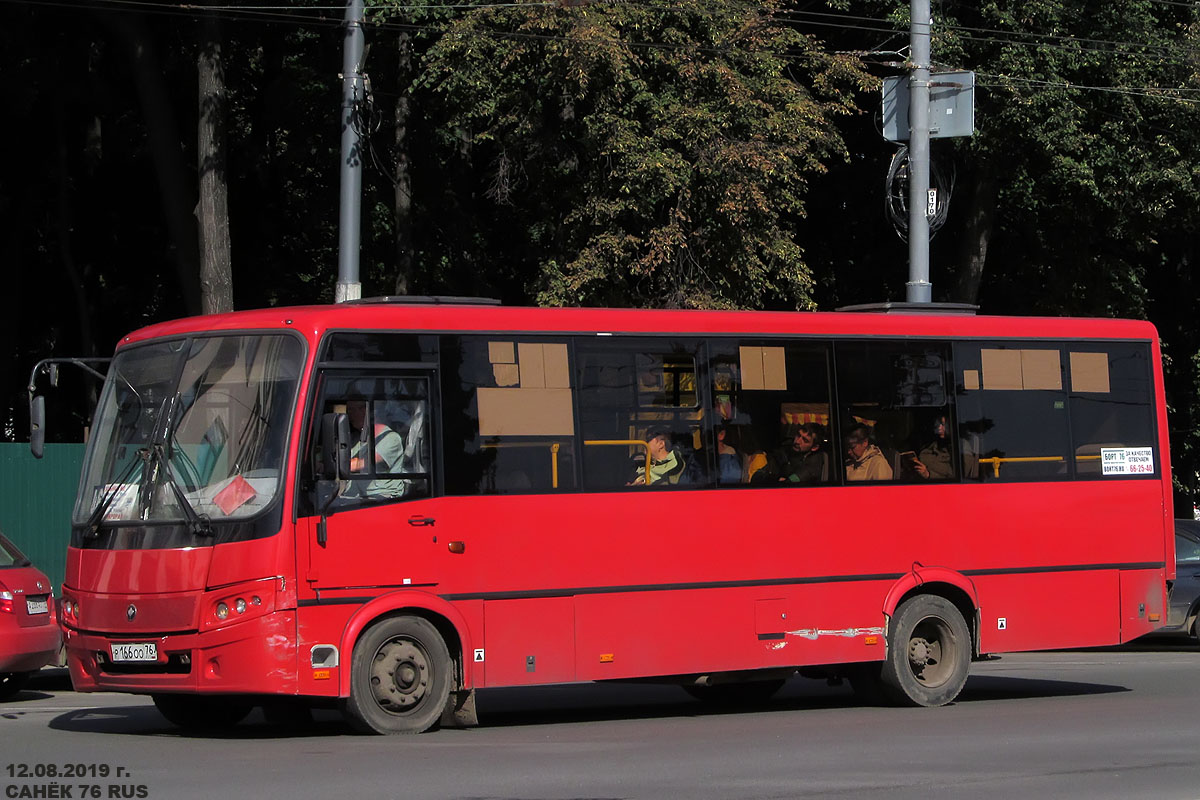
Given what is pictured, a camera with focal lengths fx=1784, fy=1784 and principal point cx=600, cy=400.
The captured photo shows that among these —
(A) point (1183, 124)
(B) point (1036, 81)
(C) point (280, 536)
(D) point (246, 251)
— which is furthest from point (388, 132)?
(C) point (280, 536)

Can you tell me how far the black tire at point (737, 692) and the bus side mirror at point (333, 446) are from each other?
16.0ft

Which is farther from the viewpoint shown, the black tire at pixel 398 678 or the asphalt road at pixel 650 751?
the black tire at pixel 398 678

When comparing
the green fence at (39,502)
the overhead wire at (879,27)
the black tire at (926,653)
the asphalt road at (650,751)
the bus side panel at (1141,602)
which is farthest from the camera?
the overhead wire at (879,27)

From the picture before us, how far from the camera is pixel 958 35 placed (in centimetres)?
2873

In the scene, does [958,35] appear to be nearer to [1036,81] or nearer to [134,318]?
[1036,81]

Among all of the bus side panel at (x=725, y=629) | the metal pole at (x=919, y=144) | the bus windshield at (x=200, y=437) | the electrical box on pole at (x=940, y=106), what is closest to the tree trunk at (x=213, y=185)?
the electrical box on pole at (x=940, y=106)

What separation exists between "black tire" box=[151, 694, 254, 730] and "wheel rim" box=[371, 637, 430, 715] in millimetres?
1297

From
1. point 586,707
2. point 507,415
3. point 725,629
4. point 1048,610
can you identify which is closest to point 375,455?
point 507,415

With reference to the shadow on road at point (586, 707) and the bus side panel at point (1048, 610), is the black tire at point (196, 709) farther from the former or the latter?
the bus side panel at point (1048, 610)

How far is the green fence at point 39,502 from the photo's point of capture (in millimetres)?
23109

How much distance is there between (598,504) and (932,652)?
3533 millimetres

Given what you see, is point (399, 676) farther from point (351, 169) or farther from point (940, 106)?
point (940, 106)

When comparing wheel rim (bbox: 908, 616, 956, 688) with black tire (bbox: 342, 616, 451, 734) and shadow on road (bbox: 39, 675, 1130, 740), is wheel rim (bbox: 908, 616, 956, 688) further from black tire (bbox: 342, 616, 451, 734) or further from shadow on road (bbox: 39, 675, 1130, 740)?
black tire (bbox: 342, 616, 451, 734)

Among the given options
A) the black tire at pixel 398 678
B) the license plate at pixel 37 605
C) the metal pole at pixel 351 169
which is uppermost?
the metal pole at pixel 351 169
